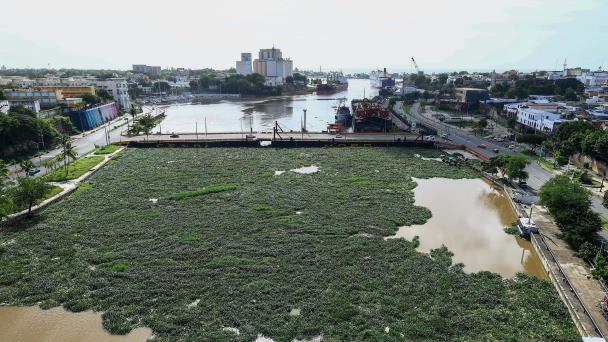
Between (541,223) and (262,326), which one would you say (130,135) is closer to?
(262,326)

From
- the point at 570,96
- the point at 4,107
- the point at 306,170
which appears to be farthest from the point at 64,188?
the point at 570,96

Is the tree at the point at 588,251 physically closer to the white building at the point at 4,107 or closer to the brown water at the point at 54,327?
the brown water at the point at 54,327

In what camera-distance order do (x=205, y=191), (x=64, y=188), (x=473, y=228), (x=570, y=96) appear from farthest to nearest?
(x=570, y=96) → (x=205, y=191) → (x=64, y=188) → (x=473, y=228)

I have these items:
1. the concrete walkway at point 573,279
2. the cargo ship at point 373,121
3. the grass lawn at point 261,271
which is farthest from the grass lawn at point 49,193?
the cargo ship at point 373,121

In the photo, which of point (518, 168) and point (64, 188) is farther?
point (518, 168)

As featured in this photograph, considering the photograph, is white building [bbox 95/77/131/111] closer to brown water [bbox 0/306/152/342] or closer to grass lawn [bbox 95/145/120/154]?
grass lawn [bbox 95/145/120/154]

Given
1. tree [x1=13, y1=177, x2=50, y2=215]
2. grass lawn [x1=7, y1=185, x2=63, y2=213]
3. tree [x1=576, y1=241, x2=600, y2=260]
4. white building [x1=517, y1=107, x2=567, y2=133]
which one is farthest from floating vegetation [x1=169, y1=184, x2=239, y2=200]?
white building [x1=517, y1=107, x2=567, y2=133]

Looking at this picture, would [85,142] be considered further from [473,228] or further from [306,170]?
[473,228]
